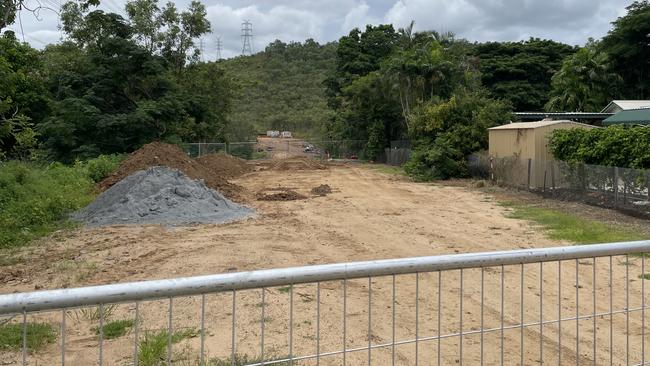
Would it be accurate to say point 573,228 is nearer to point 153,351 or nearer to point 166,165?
point 153,351

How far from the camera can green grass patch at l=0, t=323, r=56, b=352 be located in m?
6.33

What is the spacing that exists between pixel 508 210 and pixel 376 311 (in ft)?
41.1

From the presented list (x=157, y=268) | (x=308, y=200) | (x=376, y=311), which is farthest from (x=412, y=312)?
(x=308, y=200)

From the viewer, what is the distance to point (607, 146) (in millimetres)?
18766

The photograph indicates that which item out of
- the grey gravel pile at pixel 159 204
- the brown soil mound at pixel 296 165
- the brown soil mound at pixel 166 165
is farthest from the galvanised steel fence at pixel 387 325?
the brown soil mound at pixel 296 165

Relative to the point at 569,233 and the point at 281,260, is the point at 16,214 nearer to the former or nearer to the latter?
the point at 281,260

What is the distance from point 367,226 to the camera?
52.4ft

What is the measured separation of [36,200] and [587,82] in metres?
43.1

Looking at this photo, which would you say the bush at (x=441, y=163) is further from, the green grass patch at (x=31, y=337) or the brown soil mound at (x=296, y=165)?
the green grass patch at (x=31, y=337)

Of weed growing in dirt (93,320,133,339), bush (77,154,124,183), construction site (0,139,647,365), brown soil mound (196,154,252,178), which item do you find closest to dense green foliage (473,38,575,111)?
brown soil mound (196,154,252,178)

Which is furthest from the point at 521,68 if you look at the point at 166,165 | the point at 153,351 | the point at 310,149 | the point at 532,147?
the point at 153,351

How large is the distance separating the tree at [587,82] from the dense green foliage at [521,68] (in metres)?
14.3

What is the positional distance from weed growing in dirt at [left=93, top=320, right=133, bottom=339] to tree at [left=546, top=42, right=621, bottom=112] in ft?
152

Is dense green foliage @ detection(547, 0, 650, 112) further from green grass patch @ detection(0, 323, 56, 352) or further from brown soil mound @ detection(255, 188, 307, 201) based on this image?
green grass patch @ detection(0, 323, 56, 352)
